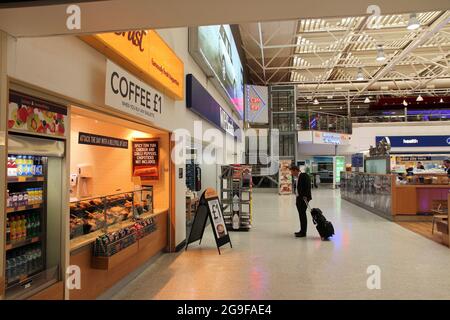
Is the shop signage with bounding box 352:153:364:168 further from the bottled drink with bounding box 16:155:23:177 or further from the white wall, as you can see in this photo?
the bottled drink with bounding box 16:155:23:177

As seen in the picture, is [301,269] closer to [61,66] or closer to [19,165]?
[19,165]

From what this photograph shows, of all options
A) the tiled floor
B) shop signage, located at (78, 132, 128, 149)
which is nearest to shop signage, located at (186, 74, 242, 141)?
shop signage, located at (78, 132, 128, 149)

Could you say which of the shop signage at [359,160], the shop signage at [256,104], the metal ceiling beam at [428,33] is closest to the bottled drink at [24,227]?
the metal ceiling beam at [428,33]

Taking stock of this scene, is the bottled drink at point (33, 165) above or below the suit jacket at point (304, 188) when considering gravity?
above

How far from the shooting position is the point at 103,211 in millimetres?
3938

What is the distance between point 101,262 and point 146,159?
2.45 metres

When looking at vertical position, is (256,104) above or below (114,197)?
above

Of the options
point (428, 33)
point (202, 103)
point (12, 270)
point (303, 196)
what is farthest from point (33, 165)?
point (428, 33)

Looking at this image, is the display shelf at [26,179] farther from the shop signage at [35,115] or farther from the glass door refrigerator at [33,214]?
the shop signage at [35,115]

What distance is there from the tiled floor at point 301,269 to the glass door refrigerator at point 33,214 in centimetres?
122

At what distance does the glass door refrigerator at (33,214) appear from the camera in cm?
244
